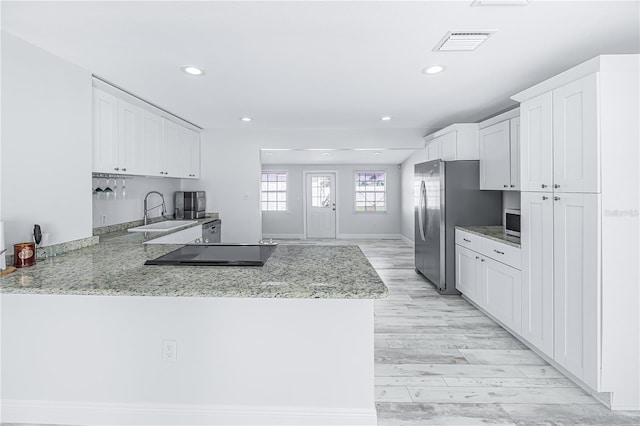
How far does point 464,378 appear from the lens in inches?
94.1

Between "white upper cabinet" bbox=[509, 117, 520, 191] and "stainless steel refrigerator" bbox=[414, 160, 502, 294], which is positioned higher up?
"white upper cabinet" bbox=[509, 117, 520, 191]

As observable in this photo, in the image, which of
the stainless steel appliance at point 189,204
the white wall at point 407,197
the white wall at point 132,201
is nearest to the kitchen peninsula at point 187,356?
the white wall at point 132,201

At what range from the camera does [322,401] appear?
182 centimetres

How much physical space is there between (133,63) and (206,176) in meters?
2.86

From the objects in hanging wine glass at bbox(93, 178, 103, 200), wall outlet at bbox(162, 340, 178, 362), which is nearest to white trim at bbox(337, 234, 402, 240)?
hanging wine glass at bbox(93, 178, 103, 200)

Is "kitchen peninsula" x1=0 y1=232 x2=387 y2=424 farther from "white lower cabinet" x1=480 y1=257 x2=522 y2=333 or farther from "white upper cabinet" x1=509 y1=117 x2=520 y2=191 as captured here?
"white upper cabinet" x1=509 y1=117 x2=520 y2=191

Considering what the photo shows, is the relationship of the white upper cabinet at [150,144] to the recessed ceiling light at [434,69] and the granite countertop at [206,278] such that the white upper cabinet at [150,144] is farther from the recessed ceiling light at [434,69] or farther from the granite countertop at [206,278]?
the recessed ceiling light at [434,69]

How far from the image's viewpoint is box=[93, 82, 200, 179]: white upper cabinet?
9.76 feet

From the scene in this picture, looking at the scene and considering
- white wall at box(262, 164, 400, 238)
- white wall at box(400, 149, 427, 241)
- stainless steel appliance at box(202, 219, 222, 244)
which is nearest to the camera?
stainless steel appliance at box(202, 219, 222, 244)

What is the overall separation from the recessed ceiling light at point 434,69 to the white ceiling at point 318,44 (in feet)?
0.15

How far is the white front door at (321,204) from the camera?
372 inches

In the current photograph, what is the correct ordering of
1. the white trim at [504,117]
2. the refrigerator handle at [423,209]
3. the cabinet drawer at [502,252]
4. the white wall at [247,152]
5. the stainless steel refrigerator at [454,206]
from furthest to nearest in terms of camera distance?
1. the white wall at [247,152]
2. the refrigerator handle at [423,209]
3. the stainless steel refrigerator at [454,206]
4. the white trim at [504,117]
5. the cabinet drawer at [502,252]

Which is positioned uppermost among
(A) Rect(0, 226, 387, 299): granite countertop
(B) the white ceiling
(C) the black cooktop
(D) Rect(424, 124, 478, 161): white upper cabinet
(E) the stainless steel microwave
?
(B) the white ceiling

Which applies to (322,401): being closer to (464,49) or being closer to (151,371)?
(151,371)
